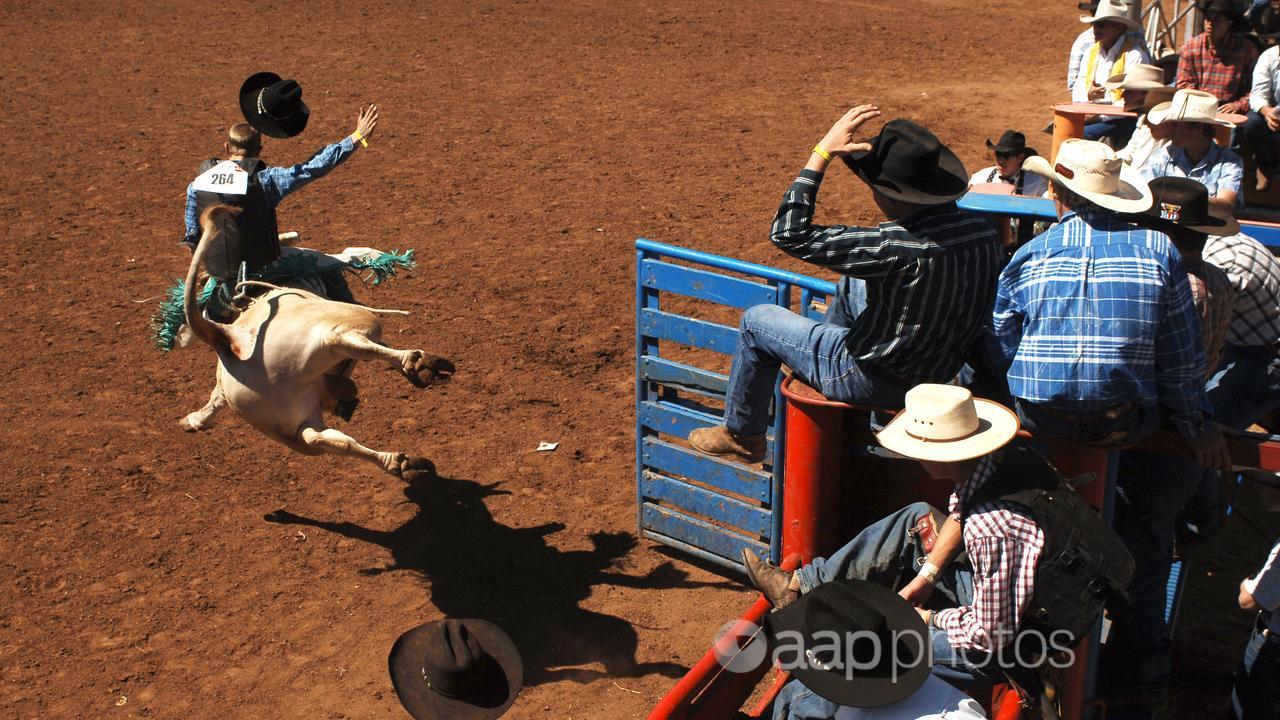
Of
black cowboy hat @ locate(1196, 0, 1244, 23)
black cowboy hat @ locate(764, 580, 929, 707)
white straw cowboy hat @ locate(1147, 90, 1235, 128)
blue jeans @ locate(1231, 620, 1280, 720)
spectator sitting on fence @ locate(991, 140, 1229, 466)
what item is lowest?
blue jeans @ locate(1231, 620, 1280, 720)

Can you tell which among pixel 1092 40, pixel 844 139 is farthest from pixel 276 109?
pixel 1092 40

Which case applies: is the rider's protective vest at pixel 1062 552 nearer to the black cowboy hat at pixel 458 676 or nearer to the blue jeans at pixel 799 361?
the blue jeans at pixel 799 361

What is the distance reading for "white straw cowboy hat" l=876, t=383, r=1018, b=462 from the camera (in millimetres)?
3682

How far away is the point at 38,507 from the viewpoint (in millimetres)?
7387

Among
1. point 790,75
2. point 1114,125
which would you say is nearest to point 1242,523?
point 1114,125

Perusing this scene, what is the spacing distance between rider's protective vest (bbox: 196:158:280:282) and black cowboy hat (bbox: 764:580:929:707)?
14.1 feet

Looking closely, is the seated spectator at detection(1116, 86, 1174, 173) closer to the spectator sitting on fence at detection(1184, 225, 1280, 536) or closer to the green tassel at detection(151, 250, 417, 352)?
the spectator sitting on fence at detection(1184, 225, 1280, 536)


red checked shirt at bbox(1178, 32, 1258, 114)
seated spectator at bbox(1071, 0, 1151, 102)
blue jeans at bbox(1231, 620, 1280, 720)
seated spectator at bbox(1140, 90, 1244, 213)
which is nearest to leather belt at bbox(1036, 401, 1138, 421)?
blue jeans at bbox(1231, 620, 1280, 720)

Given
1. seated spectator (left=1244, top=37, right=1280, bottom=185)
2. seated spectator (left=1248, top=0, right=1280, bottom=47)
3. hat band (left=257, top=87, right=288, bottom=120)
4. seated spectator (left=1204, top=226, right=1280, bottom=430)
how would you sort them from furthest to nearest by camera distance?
seated spectator (left=1248, top=0, right=1280, bottom=47) < seated spectator (left=1244, top=37, right=1280, bottom=185) < hat band (left=257, top=87, right=288, bottom=120) < seated spectator (left=1204, top=226, right=1280, bottom=430)

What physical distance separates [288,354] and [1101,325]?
393 centimetres

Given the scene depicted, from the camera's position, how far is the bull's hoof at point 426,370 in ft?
18.3

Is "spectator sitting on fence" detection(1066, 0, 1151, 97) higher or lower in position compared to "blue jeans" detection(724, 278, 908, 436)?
higher

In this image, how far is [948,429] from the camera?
12.2 feet

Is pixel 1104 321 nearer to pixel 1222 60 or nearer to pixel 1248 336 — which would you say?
pixel 1248 336
